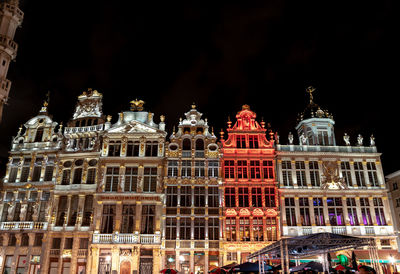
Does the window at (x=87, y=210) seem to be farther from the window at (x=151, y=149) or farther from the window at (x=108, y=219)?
the window at (x=151, y=149)

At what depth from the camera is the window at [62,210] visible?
1344 inches

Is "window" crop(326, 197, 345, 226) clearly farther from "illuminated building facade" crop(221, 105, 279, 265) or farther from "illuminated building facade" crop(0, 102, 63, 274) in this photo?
"illuminated building facade" crop(0, 102, 63, 274)

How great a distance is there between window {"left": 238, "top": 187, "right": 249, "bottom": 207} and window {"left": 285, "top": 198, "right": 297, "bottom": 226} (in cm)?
403

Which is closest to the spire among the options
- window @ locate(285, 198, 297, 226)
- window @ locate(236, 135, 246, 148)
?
window @ locate(236, 135, 246, 148)

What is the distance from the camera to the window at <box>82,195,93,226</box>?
3384cm

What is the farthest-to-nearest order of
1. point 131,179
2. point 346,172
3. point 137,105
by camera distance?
point 137,105
point 346,172
point 131,179

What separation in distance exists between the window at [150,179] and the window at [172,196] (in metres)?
1.55

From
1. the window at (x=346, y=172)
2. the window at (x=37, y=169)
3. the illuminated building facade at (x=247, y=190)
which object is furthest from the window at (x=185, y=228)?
the window at (x=346, y=172)

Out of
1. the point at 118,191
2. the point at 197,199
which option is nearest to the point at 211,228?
the point at 197,199

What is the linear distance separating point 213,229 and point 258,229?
4480 millimetres

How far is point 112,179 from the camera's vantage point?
34.6 meters

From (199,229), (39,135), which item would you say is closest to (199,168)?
(199,229)

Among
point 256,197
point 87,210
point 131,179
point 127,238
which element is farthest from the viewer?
point 131,179

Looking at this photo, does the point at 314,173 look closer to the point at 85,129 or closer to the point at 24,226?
the point at 85,129
